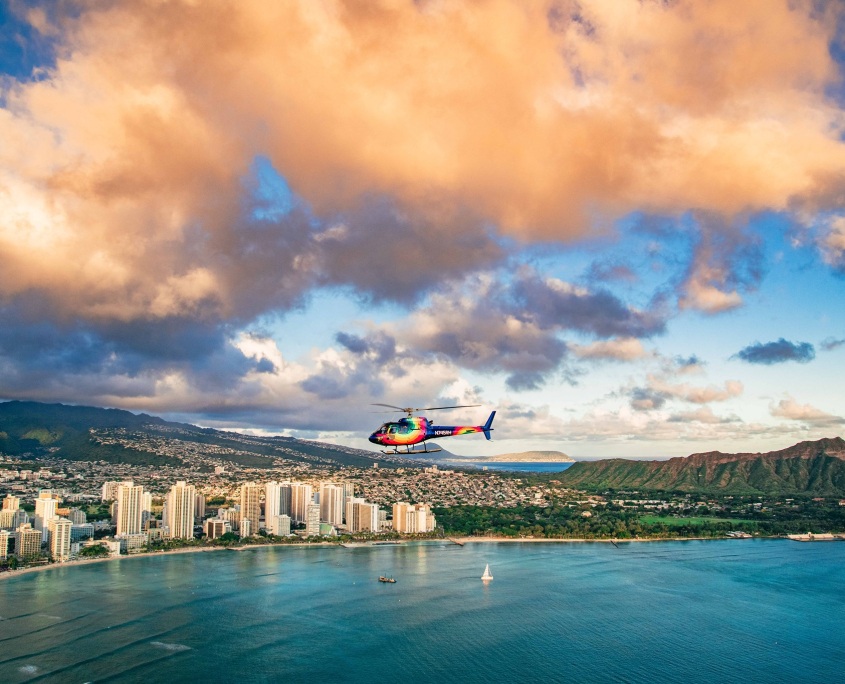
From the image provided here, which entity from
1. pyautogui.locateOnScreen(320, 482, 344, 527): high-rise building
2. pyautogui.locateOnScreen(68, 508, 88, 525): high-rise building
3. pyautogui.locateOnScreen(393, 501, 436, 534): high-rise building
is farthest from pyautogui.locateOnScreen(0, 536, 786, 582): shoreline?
pyautogui.locateOnScreen(68, 508, 88, 525): high-rise building

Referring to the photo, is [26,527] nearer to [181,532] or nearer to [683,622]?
[181,532]

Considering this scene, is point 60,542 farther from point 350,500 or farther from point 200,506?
point 350,500

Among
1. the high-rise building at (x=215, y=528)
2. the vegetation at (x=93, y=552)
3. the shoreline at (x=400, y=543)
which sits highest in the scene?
the high-rise building at (x=215, y=528)

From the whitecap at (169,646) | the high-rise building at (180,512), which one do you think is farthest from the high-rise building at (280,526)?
the whitecap at (169,646)

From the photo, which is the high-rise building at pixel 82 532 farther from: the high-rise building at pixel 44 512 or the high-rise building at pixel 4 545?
the high-rise building at pixel 4 545

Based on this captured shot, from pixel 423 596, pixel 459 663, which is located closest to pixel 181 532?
pixel 423 596

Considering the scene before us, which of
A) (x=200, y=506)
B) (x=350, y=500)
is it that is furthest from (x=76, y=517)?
(x=350, y=500)

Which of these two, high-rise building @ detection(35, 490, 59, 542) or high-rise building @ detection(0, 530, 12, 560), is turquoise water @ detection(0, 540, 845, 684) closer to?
high-rise building @ detection(0, 530, 12, 560)
